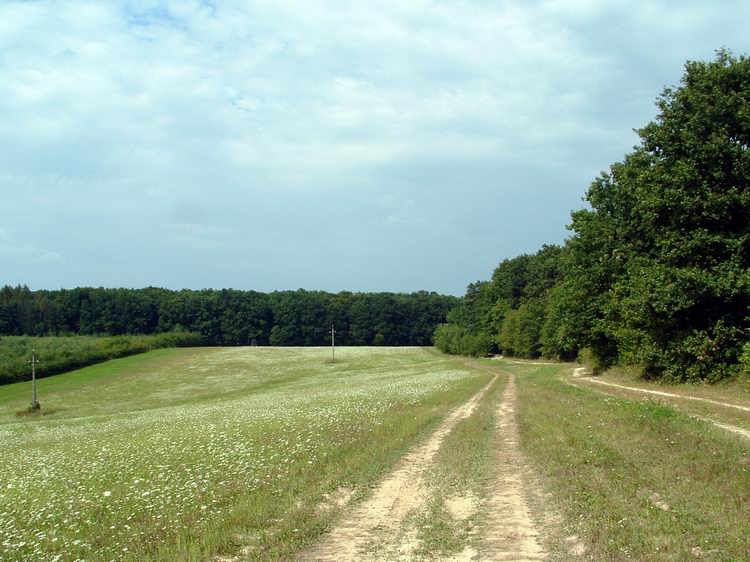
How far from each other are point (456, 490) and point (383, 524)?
234cm

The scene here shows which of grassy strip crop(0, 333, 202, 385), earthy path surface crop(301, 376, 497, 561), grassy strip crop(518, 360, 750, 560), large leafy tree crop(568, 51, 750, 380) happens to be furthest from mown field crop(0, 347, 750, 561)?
grassy strip crop(0, 333, 202, 385)

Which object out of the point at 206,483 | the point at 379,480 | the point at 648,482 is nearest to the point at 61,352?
the point at 206,483

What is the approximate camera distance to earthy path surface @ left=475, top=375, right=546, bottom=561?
7535 millimetres

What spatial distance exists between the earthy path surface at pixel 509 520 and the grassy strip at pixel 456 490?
255mm

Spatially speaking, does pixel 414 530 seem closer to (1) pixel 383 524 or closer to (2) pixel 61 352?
(1) pixel 383 524

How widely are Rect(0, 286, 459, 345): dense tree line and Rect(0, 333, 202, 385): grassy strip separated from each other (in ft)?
108

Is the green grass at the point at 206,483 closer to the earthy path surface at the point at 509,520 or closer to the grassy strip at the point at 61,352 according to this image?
the earthy path surface at the point at 509,520

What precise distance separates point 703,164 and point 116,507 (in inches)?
1182

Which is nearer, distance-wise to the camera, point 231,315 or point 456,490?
point 456,490

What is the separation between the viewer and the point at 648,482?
10.3 m

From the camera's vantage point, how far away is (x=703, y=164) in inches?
1167

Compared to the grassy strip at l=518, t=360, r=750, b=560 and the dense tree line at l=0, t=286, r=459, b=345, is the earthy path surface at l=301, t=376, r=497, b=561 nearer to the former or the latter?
the grassy strip at l=518, t=360, r=750, b=560

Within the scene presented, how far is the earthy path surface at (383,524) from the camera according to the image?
7.85 metres

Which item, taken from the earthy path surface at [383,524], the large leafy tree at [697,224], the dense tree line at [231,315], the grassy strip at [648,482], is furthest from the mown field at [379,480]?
the dense tree line at [231,315]
